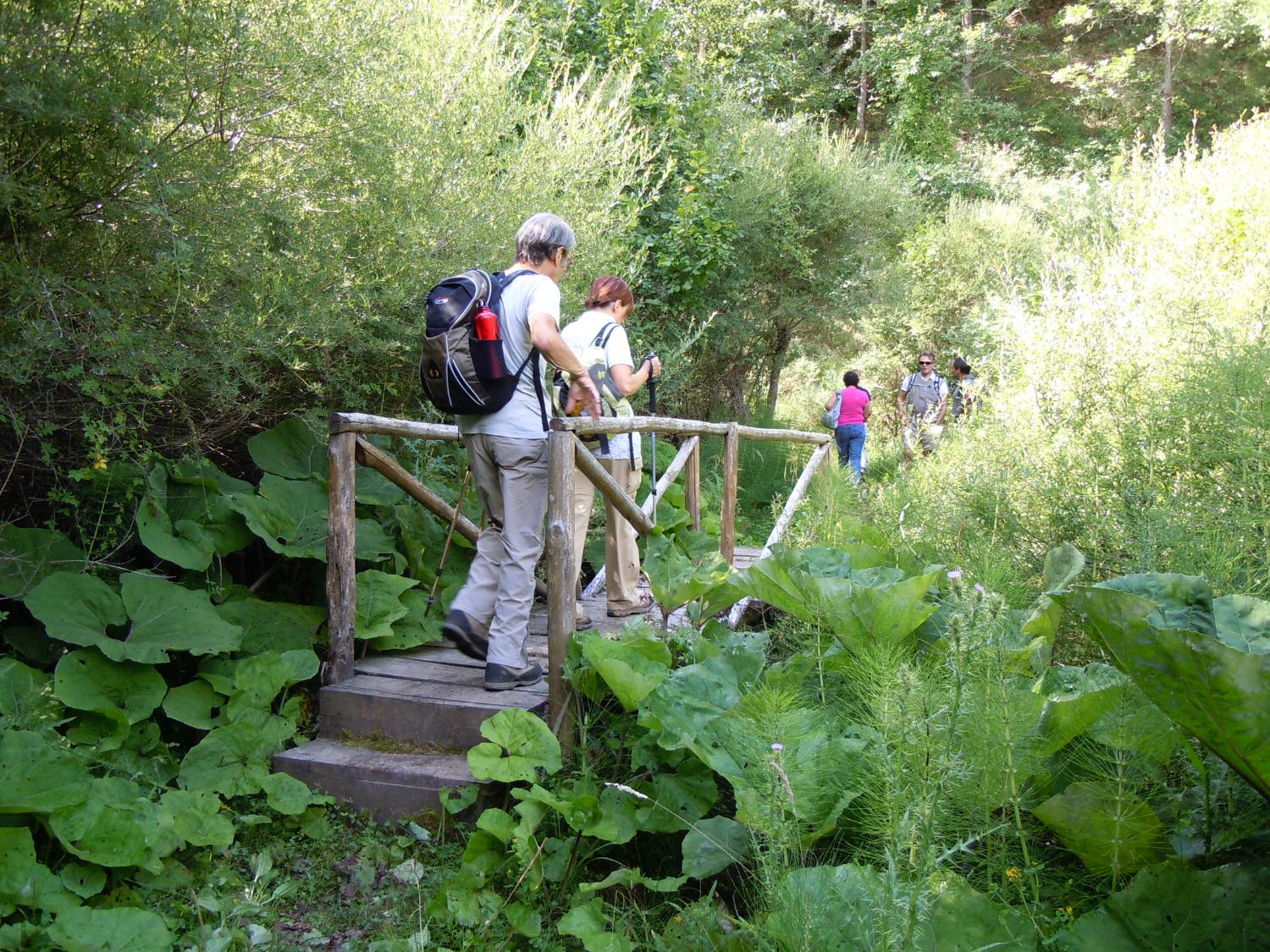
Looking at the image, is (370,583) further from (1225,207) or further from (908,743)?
(1225,207)

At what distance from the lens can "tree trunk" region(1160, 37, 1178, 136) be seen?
23375 millimetres

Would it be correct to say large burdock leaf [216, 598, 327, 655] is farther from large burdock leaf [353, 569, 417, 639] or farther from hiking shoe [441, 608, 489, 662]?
hiking shoe [441, 608, 489, 662]

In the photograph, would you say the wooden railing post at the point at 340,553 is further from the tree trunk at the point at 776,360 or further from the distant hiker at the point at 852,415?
the tree trunk at the point at 776,360

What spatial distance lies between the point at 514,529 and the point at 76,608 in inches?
60.4

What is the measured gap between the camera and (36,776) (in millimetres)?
2652

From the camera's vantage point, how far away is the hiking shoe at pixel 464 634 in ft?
12.6

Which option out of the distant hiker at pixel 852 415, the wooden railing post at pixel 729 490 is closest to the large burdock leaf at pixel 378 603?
the wooden railing post at pixel 729 490

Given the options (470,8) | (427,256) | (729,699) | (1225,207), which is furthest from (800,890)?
(1225,207)

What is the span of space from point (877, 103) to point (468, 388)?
28.7 m

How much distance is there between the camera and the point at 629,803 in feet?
10.4

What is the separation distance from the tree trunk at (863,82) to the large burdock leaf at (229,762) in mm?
28116

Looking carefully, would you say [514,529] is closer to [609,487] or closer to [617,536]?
[609,487]

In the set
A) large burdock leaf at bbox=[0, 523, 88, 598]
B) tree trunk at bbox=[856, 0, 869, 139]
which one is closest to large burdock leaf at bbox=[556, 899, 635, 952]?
large burdock leaf at bbox=[0, 523, 88, 598]

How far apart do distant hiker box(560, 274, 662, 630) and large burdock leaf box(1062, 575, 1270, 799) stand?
273 centimetres
